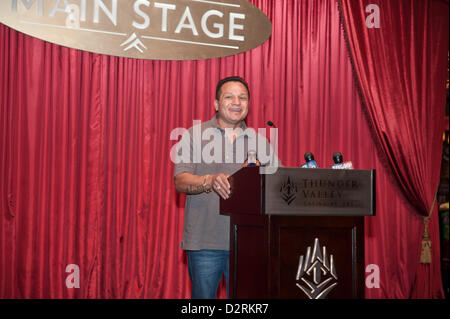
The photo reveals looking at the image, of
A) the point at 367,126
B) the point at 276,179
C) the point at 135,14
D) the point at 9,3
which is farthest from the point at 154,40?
the point at 276,179

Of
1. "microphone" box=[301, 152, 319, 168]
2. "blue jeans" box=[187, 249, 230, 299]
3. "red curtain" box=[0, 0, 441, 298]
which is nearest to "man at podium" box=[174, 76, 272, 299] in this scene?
"blue jeans" box=[187, 249, 230, 299]

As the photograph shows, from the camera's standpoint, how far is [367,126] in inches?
159

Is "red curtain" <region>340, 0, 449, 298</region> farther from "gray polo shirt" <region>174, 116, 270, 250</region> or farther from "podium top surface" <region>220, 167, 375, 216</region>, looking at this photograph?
"podium top surface" <region>220, 167, 375, 216</region>

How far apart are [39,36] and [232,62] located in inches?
55.7

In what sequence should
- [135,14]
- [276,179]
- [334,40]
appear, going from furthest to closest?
[334,40]
[135,14]
[276,179]

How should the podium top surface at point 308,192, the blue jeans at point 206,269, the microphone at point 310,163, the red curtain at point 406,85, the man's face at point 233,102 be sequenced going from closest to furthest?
the podium top surface at point 308,192
the microphone at point 310,163
the blue jeans at point 206,269
the man's face at point 233,102
the red curtain at point 406,85

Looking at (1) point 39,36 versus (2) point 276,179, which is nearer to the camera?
(2) point 276,179

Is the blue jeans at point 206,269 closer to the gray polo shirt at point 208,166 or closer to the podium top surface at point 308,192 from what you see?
the gray polo shirt at point 208,166

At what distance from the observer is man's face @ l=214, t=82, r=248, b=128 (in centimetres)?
224

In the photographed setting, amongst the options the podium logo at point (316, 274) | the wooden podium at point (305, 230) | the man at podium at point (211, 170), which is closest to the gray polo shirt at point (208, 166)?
the man at podium at point (211, 170)

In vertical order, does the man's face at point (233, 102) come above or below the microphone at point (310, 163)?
above

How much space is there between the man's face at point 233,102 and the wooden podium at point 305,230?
1.86 ft

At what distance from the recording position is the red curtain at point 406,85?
397 centimetres

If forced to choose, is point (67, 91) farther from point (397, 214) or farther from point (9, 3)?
point (397, 214)
